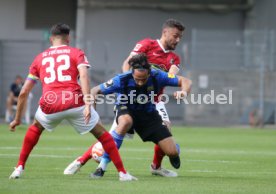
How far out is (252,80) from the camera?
108 ft

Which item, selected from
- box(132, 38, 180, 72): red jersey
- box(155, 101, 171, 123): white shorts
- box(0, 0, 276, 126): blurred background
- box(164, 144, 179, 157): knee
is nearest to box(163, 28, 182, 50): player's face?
box(132, 38, 180, 72): red jersey

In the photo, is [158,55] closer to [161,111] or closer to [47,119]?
[161,111]

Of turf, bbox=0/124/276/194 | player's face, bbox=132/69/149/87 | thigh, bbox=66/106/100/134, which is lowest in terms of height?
turf, bbox=0/124/276/194

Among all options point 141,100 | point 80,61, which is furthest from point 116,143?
point 80,61

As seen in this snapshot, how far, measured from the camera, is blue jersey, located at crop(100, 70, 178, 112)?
1137cm

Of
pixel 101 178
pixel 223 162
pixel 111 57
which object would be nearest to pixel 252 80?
pixel 111 57

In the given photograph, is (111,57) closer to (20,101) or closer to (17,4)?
(17,4)

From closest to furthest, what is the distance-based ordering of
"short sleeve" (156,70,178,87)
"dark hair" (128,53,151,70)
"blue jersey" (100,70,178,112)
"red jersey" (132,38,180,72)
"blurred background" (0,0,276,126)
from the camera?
"dark hair" (128,53,151,70) → "blue jersey" (100,70,178,112) → "short sleeve" (156,70,178,87) → "red jersey" (132,38,180,72) → "blurred background" (0,0,276,126)

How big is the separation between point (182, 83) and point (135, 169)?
7.47 feet

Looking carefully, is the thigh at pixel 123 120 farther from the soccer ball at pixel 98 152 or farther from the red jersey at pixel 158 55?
the red jersey at pixel 158 55

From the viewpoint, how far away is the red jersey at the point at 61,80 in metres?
10.7

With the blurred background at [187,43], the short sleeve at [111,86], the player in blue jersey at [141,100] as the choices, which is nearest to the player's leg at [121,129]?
the player in blue jersey at [141,100]

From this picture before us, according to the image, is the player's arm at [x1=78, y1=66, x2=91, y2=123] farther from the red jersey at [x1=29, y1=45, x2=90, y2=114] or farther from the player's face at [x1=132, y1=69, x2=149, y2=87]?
the player's face at [x1=132, y1=69, x2=149, y2=87]

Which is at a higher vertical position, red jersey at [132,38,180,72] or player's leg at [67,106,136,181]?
red jersey at [132,38,180,72]
